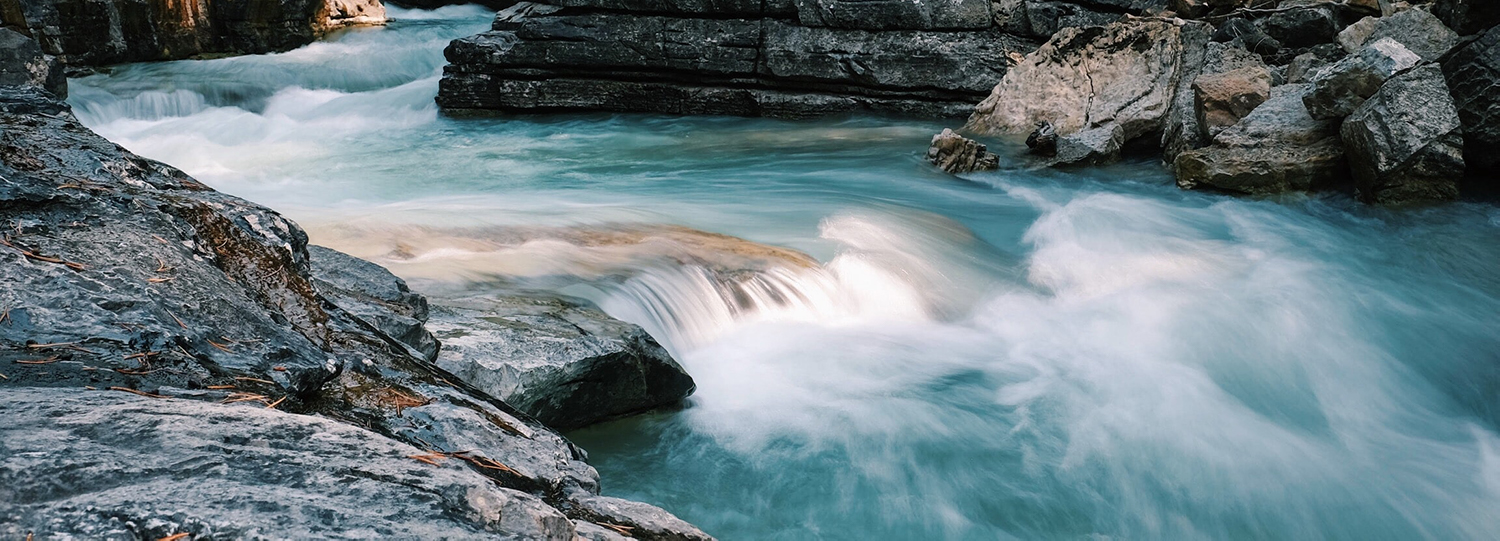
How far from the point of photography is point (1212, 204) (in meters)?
7.91

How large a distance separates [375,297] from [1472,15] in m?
8.15

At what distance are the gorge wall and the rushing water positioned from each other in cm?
229

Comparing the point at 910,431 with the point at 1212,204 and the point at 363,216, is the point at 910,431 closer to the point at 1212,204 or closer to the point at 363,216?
the point at 363,216

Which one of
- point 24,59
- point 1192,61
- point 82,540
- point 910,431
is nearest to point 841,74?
→ point 1192,61

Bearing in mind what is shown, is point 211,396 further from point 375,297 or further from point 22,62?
point 22,62

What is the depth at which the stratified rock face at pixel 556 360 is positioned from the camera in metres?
3.57

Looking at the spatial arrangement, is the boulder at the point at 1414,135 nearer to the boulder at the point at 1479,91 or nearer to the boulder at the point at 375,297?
the boulder at the point at 1479,91

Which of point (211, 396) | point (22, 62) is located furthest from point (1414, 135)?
point (22, 62)

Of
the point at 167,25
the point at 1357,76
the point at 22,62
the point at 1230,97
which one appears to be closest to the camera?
the point at 1357,76

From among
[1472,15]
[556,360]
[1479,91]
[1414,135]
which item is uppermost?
[1472,15]

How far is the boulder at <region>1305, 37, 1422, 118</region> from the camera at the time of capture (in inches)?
276

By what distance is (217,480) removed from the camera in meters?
1.41

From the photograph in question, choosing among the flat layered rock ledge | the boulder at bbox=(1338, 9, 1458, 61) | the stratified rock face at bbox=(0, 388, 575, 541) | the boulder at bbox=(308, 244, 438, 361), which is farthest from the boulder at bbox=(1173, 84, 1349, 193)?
the stratified rock face at bbox=(0, 388, 575, 541)

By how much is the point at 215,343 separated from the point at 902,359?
3709 mm
